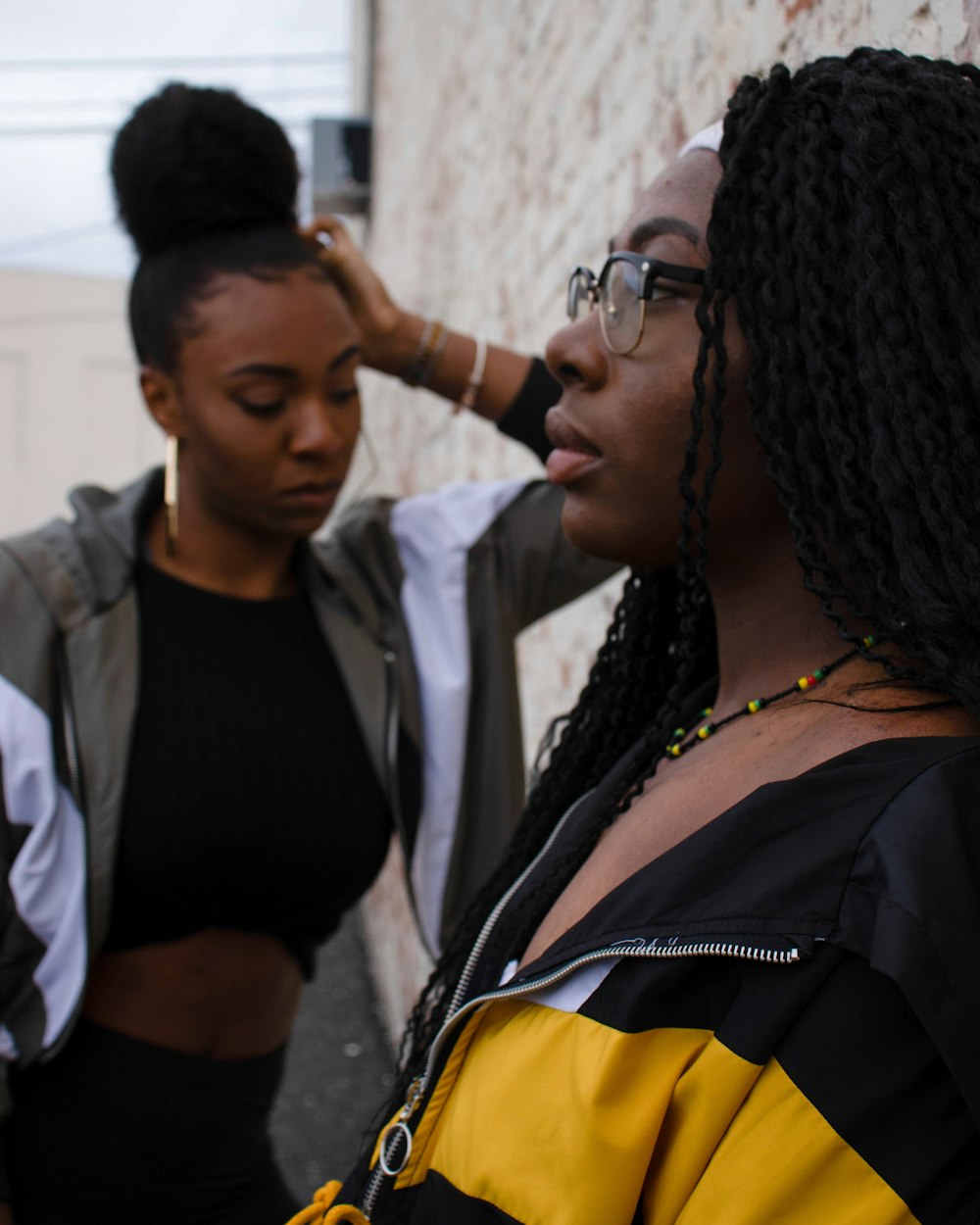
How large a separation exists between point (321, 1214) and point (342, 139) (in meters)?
7.81

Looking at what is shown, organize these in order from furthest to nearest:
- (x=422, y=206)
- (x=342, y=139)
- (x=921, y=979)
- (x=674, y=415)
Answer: (x=342, y=139), (x=422, y=206), (x=674, y=415), (x=921, y=979)

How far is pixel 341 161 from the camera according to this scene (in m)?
8.05

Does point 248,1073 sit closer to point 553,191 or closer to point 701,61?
point 701,61

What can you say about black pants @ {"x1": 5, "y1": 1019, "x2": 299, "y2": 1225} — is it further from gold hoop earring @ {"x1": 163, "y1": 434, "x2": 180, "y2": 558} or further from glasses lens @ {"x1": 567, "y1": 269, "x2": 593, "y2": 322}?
glasses lens @ {"x1": 567, "y1": 269, "x2": 593, "y2": 322}

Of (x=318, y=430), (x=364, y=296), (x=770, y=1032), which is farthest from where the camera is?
(x=364, y=296)

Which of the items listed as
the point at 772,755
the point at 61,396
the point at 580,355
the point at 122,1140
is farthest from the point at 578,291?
the point at 61,396

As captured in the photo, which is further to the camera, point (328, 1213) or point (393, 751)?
point (393, 751)

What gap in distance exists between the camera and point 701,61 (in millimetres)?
2117

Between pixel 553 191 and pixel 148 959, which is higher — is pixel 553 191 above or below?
above

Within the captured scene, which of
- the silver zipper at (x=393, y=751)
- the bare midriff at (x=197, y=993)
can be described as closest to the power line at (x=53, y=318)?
the silver zipper at (x=393, y=751)

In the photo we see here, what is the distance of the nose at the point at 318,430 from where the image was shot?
1975mm

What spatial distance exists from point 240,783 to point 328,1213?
31.2 inches

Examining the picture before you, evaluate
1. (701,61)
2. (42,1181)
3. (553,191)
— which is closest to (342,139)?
(553,191)

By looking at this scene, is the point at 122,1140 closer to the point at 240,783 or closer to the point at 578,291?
the point at 240,783
